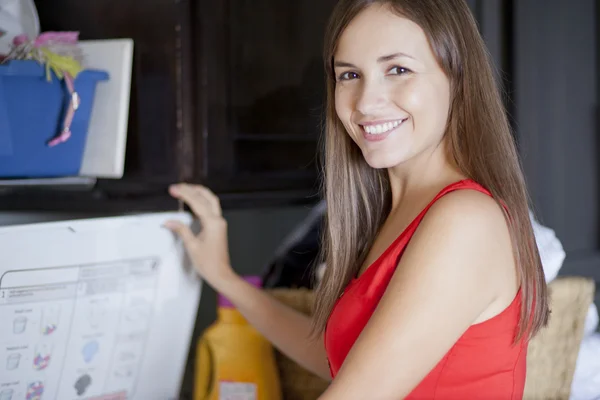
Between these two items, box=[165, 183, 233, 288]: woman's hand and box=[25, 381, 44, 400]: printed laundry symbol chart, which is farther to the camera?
box=[165, 183, 233, 288]: woman's hand

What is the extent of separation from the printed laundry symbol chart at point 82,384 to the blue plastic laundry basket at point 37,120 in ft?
1.32

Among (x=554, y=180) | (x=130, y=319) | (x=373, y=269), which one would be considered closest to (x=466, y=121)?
(x=373, y=269)

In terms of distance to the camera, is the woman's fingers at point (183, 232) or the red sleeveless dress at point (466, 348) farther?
the woman's fingers at point (183, 232)

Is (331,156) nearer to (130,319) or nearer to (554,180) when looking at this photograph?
(130,319)

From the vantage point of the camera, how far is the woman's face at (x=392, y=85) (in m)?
1.14

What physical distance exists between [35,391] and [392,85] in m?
0.83

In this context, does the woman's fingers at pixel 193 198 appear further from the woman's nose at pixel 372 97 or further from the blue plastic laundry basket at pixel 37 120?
the woman's nose at pixel 372 97

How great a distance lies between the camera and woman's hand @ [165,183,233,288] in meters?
1.54

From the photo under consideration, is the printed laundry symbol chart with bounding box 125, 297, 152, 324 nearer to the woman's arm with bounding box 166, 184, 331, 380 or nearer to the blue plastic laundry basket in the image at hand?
the woman's arm with bounding box 166, 184, 331, 380

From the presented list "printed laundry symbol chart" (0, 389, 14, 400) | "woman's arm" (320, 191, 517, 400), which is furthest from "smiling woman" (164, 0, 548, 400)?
"printed laundry symbol chart" (0, 389, 14, 400)

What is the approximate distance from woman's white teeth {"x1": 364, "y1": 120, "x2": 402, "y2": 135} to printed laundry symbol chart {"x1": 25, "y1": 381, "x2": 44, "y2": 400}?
742mm

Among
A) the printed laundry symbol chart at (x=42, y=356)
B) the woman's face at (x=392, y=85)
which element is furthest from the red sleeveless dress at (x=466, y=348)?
the printed laundry symbol chart at (x=42, y=356)

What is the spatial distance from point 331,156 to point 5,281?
0.63 metres

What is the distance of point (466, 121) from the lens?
119 cm
